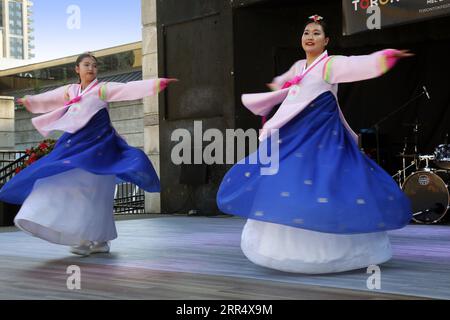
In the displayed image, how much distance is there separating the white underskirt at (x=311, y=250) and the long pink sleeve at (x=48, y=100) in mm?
2143

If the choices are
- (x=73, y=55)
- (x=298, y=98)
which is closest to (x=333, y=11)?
(x=298, y=98)

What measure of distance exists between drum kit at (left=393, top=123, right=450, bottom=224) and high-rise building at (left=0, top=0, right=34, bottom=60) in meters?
37.5

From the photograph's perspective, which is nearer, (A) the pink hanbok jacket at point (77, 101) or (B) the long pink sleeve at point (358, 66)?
(B) the long pink sleeve at point (358, 66)

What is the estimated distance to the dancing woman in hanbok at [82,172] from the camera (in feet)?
16.6

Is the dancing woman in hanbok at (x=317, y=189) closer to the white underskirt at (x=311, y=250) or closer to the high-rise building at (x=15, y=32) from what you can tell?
the white underskirt at (x=311, y=250)

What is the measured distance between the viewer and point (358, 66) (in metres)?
4.16

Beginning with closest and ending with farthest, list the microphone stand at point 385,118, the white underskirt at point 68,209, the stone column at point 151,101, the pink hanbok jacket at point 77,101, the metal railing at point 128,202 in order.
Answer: the white underskirt at point 68,209 → the pink hanbok jacket at point 77,101 → the microphone stand at point 385,118 → the stone column at point 151,101 → the metal railing at point 128,202

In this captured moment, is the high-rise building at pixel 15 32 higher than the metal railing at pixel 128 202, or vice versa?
the high-rise building at pixel 15 32

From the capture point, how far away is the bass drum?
8.05 meters

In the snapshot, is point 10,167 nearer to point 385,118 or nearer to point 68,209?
point 385,118

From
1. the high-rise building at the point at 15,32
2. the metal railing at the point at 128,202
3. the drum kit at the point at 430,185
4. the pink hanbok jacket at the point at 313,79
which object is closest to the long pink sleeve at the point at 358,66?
the pink hanbok jacket at the point at 313,79

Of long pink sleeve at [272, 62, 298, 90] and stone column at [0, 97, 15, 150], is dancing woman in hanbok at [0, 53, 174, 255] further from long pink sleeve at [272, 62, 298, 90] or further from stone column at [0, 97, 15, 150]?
stone column at [0, 97, 15, 150]

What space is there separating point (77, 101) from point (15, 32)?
4338 centimetres

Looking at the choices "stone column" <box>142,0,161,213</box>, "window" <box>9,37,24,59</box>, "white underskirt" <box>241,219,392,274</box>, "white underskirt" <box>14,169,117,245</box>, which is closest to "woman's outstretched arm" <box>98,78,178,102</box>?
"white underskirt" <box>14,169,117,245</box>
